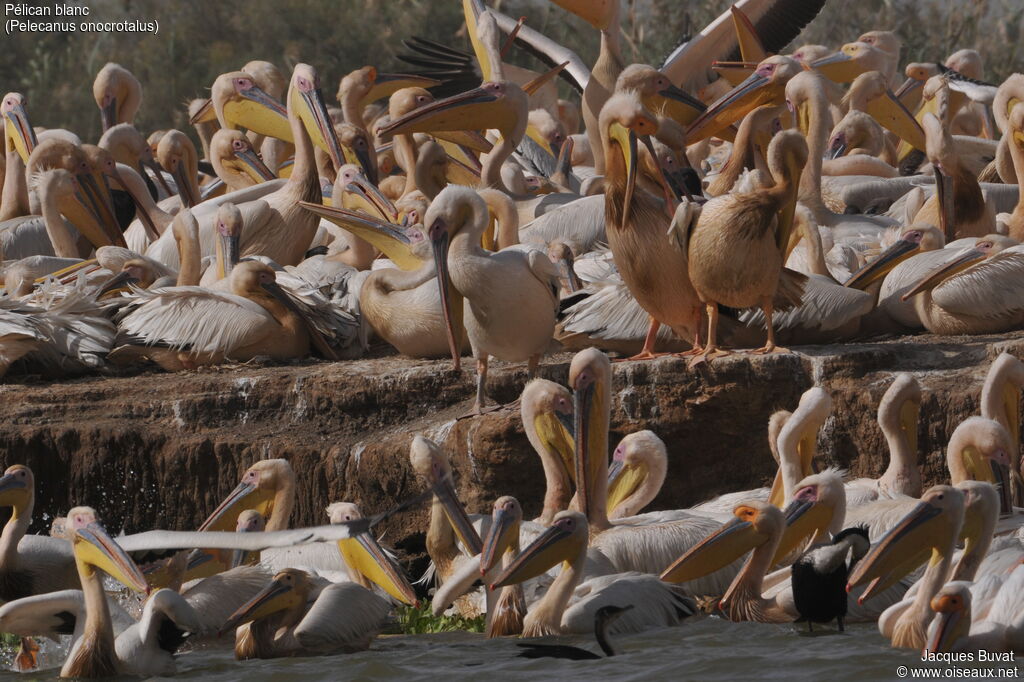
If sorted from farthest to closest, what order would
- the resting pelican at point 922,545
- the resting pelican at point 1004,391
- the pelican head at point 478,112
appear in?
the pelican head at point 478,112 < the resting pelican at point 1004,391 < the resting pelican at point 922,545

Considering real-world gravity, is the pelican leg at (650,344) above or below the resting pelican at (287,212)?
below

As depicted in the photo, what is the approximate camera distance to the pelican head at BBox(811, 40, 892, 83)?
1254cm

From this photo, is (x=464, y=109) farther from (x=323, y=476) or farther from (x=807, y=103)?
(x=323, y=476)

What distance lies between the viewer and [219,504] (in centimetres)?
700

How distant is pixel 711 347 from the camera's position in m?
7.00

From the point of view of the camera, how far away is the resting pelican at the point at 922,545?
Answer: 5211mm

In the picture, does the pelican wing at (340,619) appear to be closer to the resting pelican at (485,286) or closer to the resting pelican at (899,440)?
the resting pelican at (485,286)

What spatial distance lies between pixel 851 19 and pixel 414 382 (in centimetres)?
1723

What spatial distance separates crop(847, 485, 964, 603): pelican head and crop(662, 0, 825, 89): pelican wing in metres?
6.85

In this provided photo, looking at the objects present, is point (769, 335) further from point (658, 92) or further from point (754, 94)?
point (754, 94)

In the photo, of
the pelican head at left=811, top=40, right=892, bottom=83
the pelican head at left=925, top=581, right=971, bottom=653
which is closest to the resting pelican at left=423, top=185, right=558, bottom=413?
the pelican head at left=925, top=581, right=971, bottom=653

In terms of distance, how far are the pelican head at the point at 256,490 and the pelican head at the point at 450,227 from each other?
2.76 feet

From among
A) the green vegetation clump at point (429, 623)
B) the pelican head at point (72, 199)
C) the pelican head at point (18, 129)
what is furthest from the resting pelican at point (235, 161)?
the green vegetation clump at point (429, 623)

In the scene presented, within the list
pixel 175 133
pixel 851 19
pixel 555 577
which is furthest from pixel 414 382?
pixel 851 19
